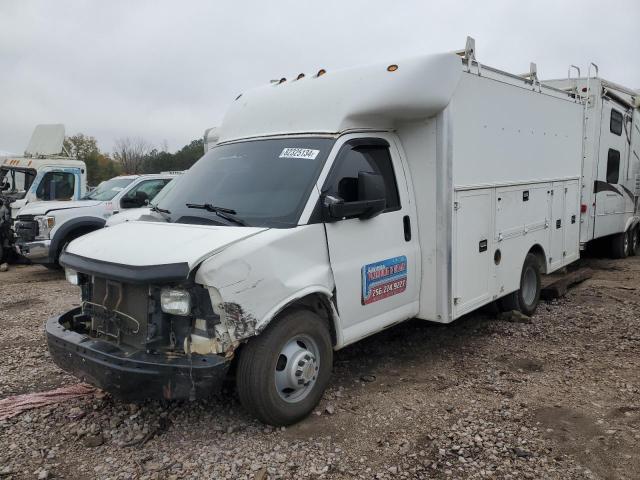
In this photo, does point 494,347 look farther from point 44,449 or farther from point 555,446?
point 44,449

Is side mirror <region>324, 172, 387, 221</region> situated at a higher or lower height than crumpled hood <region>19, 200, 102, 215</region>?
higher

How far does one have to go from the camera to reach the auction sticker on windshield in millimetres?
4090

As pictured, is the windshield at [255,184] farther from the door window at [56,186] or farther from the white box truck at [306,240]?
the door window at [56,186]

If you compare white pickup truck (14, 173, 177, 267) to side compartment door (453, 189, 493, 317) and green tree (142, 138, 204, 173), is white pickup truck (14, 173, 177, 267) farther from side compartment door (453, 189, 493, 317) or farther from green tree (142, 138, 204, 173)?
green tree (142, 138, 204, 173)

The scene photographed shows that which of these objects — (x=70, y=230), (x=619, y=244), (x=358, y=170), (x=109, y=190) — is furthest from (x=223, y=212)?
(x=619, y=244)

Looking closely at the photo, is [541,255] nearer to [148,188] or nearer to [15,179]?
[148,188]

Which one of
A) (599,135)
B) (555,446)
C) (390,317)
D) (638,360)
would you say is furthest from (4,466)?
(599,135)

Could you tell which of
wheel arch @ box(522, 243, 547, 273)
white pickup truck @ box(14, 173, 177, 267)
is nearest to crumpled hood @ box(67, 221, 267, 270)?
wheel arch @ box(522, 243, 547, 273)

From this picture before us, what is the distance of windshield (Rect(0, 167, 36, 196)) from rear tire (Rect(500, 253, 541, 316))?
10813 millimetres

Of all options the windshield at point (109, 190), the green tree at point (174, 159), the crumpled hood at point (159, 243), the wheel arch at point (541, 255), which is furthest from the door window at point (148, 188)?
the green tree at point (174, 159)

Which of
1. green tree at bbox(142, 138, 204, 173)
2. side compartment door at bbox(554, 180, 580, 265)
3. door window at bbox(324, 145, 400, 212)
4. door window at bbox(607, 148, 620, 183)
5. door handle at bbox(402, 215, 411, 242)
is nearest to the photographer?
door window at bbox(324, 145, 400, 212)

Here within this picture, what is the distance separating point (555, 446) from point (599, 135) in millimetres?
6916

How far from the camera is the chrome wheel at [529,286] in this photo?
6359 mm

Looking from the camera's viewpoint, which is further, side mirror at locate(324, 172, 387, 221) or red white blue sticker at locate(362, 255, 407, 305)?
red white blue sticker at locate(362, 255, 407, 305)
